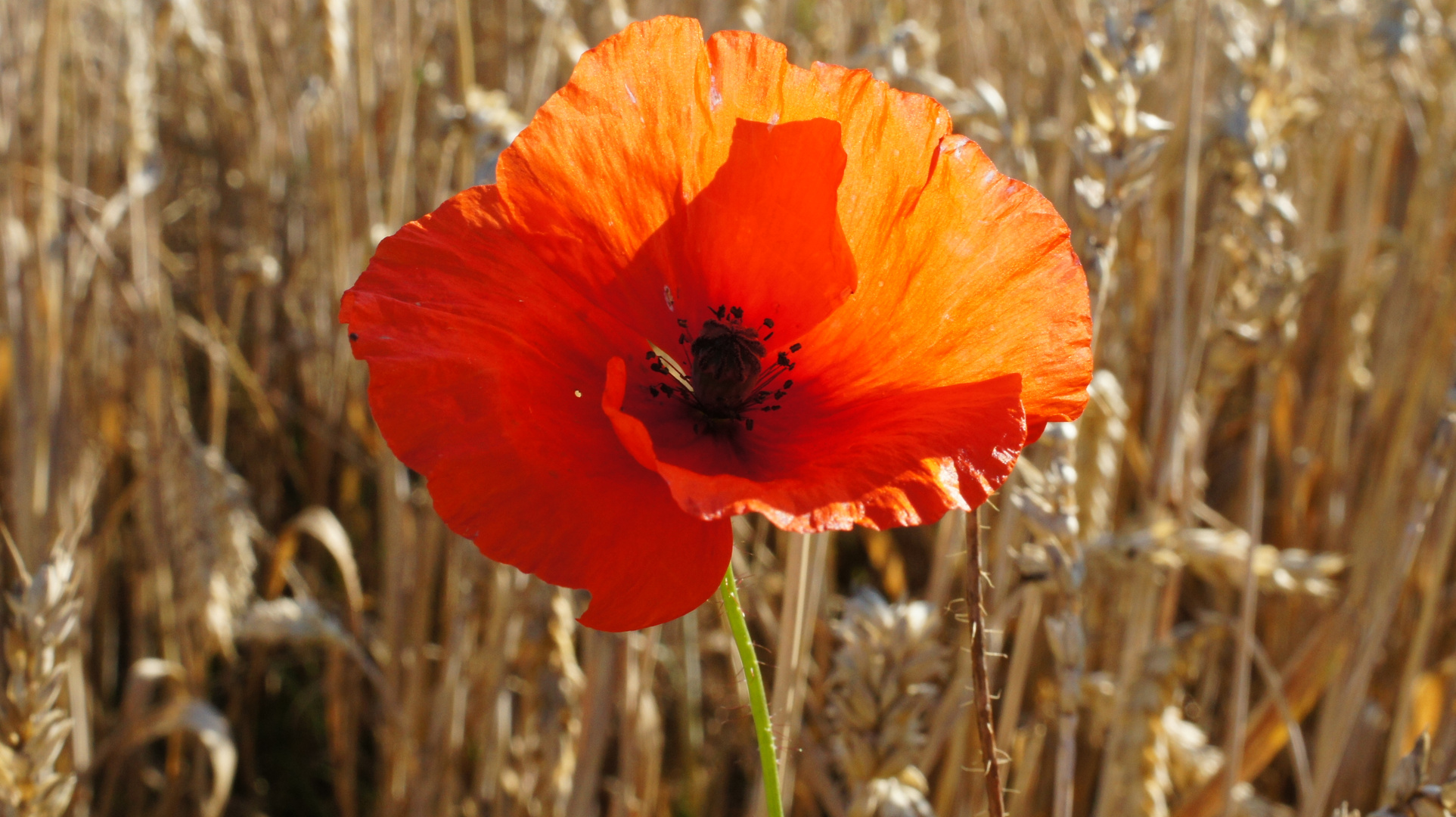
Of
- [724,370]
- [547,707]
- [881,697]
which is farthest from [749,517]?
[724,370]

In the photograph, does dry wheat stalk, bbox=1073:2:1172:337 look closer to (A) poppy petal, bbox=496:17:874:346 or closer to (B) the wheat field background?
(B) the wheat field background

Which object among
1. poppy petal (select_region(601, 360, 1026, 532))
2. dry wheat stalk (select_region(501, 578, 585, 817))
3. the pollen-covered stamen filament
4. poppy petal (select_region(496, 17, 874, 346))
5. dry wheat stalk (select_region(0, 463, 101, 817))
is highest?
poppy petal (select_region(496, 17, 874, 346))

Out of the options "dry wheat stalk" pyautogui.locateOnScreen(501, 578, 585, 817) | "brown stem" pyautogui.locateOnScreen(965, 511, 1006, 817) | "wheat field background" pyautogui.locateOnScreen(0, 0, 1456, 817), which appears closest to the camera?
"brown stem" pyautogui.locateOnScreen(965, 511, 1006, 817)

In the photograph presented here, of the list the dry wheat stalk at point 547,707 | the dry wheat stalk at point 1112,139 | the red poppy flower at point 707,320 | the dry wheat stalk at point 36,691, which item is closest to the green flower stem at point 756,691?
the red poppy flower at point 707,320

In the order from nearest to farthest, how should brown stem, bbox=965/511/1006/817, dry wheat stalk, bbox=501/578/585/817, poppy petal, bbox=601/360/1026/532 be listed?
1. poppy petal, bbox=601/360/1026/532
2. brown stem, bbox=965/511/1006/817
3. dry wheat stalk, bbox=501/578/585/817

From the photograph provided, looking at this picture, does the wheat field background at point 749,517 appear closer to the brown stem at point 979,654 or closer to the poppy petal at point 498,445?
the brown stem at point 979,654

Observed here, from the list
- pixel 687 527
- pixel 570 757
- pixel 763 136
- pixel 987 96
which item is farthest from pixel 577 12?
pixel 687 527

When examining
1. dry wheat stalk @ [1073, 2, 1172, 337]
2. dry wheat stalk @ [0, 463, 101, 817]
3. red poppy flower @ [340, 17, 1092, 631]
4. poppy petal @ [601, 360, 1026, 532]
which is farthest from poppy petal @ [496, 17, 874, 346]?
dry wheat stalk @ [0, 463, 101, 817]

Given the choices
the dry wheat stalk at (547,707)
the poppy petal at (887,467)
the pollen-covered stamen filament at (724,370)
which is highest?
the pollen-covered stamen filament at (724,370)
